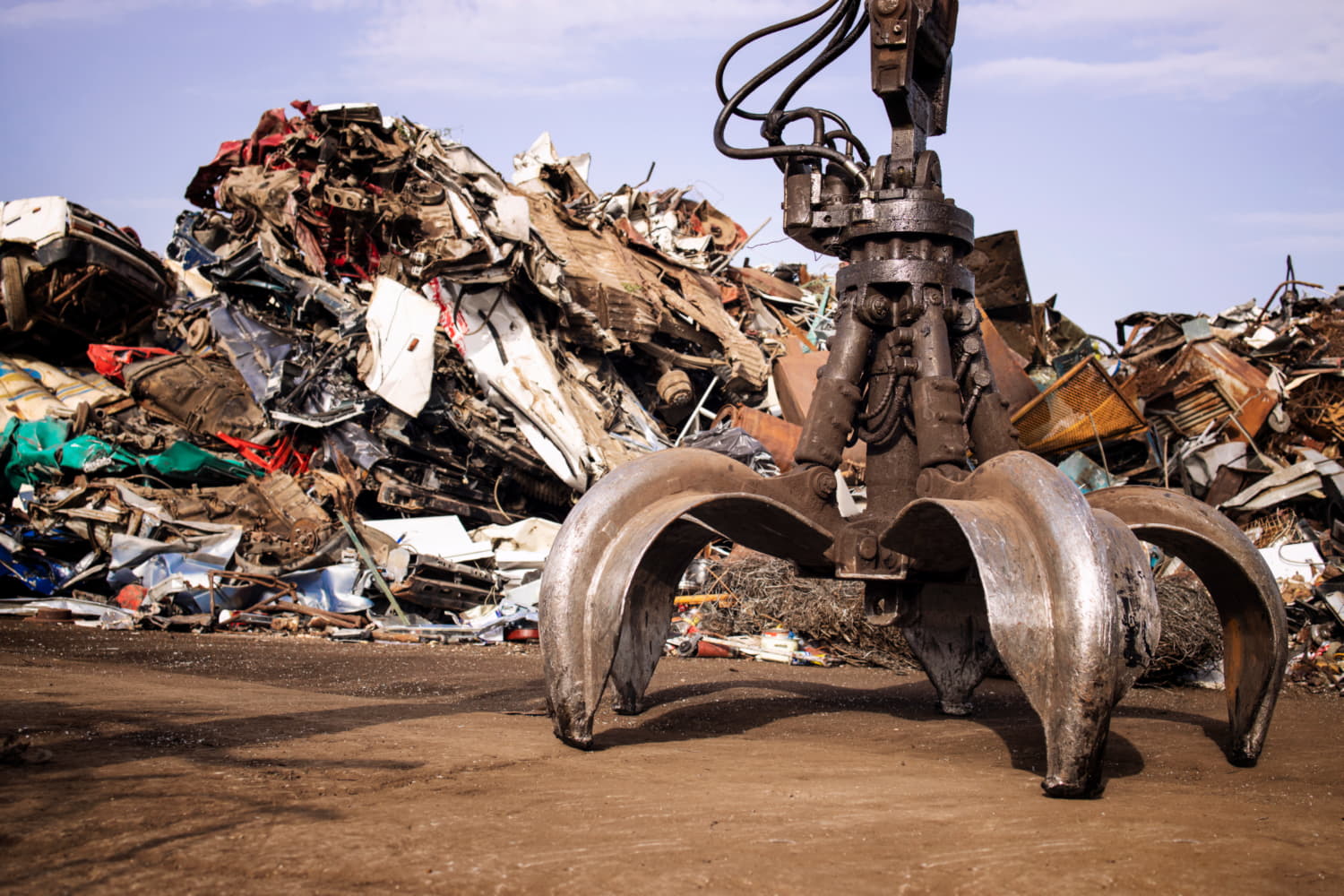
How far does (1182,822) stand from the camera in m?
2.57

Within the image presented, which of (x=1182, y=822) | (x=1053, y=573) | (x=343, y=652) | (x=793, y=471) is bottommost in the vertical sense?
(x=343, y=652)

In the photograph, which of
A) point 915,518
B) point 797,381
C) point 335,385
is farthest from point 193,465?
point 915,518

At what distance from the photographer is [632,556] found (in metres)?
3.46

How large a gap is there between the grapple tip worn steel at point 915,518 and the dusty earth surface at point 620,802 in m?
0.33

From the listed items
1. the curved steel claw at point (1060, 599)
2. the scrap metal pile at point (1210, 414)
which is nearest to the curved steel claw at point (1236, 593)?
the curved steel claw at point (1060, 599)

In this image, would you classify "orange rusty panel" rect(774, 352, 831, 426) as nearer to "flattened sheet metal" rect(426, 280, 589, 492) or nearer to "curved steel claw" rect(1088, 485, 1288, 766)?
"flattened sheet metal" rect(426, 280, 589, 492)

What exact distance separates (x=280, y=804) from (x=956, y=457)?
273cm

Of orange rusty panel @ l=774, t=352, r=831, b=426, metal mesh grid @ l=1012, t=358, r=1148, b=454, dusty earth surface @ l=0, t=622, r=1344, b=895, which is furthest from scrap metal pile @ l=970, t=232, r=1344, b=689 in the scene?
dusty earth surface @ l=0, t=622, r=1344, b=895

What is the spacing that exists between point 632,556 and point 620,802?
0.98 m

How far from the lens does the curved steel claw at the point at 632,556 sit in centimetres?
346

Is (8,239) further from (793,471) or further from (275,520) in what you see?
(793,471)

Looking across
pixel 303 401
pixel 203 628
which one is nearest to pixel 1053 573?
pixel 203 628

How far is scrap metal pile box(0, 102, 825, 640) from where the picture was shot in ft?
30.9

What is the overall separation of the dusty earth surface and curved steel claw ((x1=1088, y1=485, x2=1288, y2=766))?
0.61 ft
